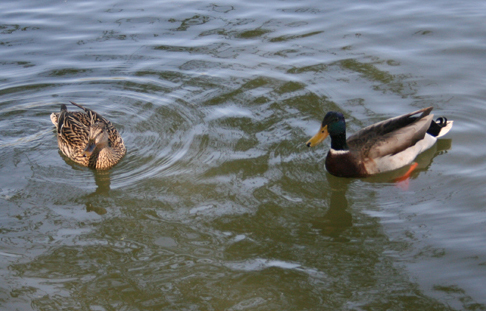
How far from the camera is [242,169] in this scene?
682 centimetres

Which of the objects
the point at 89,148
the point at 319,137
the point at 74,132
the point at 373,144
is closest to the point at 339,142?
the point at 319,137

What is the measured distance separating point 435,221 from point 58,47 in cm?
789

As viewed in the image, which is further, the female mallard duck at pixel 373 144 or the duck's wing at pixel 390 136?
the duck's wing at pixel 390 136

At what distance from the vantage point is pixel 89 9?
1266 cm

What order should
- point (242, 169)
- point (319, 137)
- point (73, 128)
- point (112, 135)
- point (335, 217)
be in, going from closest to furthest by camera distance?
point (335, 217)
point (242, 169)
point (319, 137)
point (112, 135)
point (73, 128)

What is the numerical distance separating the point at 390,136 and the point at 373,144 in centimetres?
25

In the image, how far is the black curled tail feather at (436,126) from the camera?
726 cm

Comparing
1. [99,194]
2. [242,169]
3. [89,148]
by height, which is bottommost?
[99,194]

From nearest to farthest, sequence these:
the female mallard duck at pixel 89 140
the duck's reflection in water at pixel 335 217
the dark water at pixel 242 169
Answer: the dark water at pixel 242 169 → the duck's reflection in water at pixel 335 217 → the female mallard duck at pixel 89 140

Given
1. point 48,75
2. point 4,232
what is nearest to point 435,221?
point 4,232

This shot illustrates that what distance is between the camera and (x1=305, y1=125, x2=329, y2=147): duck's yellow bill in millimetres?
6895

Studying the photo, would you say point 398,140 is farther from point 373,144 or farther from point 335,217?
point 335,217

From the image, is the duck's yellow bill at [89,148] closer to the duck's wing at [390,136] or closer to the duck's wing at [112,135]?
the duck's wing at [112,135]

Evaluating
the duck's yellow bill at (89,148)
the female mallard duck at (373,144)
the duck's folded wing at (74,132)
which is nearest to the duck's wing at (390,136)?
the female mallard duck at (373,144)
